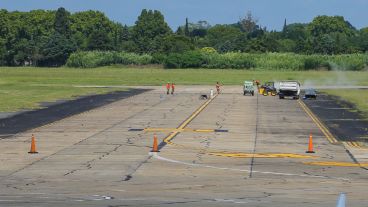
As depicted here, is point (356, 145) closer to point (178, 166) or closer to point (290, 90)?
point (178, 166)

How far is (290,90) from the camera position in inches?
3878

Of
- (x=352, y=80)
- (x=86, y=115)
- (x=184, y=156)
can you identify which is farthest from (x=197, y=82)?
(x=184, y=156)

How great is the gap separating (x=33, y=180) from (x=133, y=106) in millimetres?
51648

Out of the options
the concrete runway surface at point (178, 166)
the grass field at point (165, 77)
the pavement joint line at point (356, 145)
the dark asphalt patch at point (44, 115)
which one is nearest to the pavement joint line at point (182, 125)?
the concrete runway surface at point (178, 166)

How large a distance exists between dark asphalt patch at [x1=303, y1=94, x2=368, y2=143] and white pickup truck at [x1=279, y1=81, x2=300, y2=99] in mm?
10894

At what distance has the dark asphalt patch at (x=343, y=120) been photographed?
47.9 metres

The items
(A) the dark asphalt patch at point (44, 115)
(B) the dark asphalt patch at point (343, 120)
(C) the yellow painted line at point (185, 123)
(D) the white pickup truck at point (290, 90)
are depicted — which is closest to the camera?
(C) the yellow painted line at point (185, 123)

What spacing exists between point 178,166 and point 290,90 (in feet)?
224

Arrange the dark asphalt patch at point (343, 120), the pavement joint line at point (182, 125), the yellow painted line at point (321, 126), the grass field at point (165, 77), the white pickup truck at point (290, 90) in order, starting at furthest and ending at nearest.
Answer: the grass field at point (165, 77), the white pickup truck at point (290, 90), the dark asphalt patch at point (343, 120), the yellow painted line at point (321, 126), the pavement joint line at point (182, 125)

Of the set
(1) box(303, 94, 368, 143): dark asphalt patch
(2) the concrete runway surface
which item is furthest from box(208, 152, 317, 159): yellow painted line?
(1) box(303, 94, 368, 143): dark asphalt patch

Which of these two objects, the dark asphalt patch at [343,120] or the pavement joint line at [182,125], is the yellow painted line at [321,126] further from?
the pavement joint line at [182,125]

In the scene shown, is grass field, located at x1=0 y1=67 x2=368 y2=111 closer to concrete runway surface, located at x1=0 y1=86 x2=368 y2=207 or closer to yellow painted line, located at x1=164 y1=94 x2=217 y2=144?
yellow painted line, located at x1=164 y1=94 x2=217 y2=144

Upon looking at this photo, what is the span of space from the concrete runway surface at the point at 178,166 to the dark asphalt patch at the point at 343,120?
1502mm

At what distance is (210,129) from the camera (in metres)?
51.3
